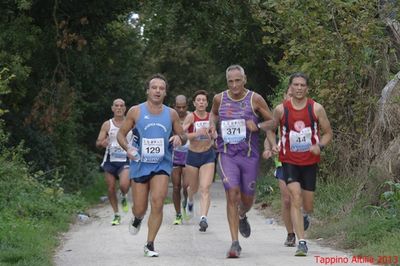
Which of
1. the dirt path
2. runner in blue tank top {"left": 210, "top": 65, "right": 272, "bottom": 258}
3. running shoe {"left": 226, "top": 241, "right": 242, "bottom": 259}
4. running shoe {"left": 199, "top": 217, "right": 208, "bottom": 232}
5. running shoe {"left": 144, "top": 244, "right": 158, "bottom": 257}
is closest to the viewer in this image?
the dirt path

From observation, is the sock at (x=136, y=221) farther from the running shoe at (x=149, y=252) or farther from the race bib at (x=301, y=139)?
the race bib at (x=301, y=139)

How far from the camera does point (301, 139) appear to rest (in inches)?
415

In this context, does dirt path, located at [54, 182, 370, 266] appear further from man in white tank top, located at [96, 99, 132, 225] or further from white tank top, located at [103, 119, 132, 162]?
white tank top, located at [103, 119, 132, 162]

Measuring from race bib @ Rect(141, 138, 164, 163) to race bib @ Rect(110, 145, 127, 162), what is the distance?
4.73 meters

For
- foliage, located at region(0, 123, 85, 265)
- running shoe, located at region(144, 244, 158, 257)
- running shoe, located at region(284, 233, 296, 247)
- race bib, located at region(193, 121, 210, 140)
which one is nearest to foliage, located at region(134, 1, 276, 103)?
foliage, located at region(0, 123, 85, 265)

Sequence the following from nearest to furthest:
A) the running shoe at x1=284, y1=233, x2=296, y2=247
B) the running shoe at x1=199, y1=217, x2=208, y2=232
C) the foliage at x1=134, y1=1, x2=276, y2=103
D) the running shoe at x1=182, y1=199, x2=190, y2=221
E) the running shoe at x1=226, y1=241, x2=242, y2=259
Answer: the running shoe at x1=226, y1=241, x2=242, y2=259, the running shoe at x1=284, y1=233, x2=296, y2=247, the running shoe at x1=199, y1=217, x2=208, y2=232, the running shoe at x1=182, y1=199, x2=190, y2=221, the foliage at x1=134, y1=1, x2=276, y2=103

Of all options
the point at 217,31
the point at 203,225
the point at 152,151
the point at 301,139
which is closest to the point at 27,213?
the point at 203,225

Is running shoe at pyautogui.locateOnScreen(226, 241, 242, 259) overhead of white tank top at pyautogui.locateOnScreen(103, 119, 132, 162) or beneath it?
beneath

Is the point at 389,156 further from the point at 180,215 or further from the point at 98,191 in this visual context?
the point at 98,191

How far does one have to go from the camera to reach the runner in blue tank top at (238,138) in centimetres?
1059

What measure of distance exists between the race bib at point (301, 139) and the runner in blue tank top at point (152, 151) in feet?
4.37

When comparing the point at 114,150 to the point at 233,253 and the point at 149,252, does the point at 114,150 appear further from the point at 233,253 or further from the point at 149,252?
the point at 233,253

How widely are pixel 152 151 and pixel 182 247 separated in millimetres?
1781

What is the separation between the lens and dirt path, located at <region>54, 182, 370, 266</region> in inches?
398
